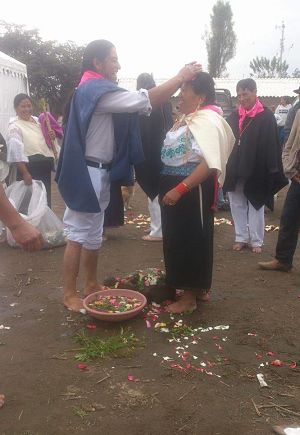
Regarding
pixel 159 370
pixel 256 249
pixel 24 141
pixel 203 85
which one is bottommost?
pixel 256 249

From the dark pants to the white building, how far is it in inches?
183

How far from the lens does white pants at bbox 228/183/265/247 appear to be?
18.8ft

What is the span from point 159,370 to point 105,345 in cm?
47

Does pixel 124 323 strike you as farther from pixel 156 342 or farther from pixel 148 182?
pixel 148 182

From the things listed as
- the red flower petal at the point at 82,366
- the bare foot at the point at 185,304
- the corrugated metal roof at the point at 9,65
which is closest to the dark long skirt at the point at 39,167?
the corrugated metal roof at the point at 9,65

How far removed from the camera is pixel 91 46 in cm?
370

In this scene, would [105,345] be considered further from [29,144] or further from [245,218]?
[29,144]

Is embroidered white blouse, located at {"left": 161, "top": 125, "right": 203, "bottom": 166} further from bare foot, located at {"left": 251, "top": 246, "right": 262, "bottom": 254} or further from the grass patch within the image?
bare foot, located at {"left": 251, "top": 246, "right": 262, "bottom": 254}

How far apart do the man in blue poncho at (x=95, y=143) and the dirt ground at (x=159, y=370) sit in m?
0.55

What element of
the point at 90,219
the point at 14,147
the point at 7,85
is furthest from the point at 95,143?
the point at 7,85

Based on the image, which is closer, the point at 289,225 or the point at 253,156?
the point at 289,225

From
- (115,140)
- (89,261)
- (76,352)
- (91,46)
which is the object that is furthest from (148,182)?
(76,352)

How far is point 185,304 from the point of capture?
13.1 feet

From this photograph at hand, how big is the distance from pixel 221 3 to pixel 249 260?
5000cm
